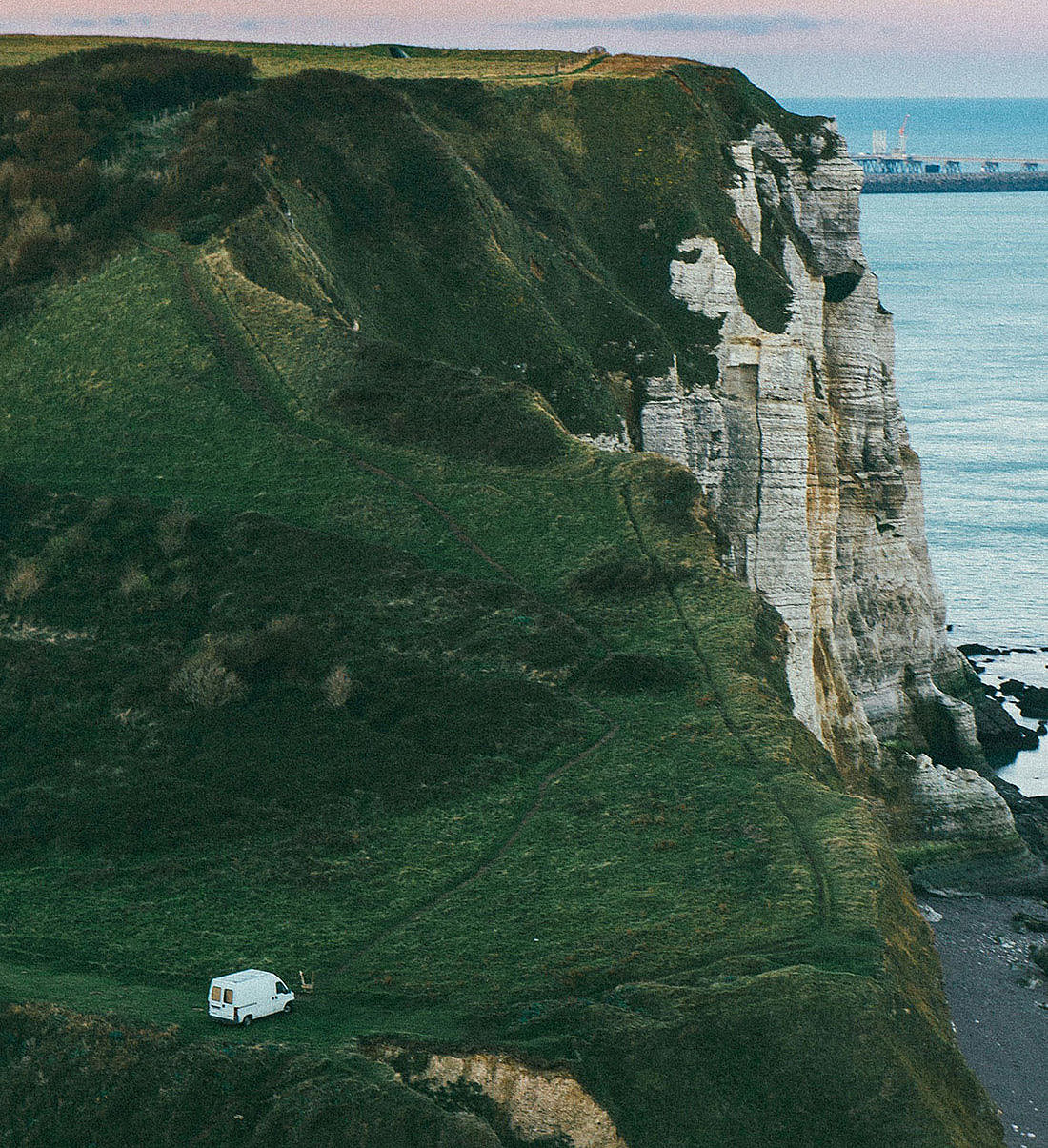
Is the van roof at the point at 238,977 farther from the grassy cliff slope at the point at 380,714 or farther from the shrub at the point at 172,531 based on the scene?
the shrub at the point at 172,531

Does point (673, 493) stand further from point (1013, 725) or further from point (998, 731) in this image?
point (1013, 725)

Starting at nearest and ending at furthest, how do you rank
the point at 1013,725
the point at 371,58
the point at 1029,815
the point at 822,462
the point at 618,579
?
1. the point at 618,579
2. the point at 1029,815
3. the point at 822,462
4. the point at 1013,725
5. the point at 371,58

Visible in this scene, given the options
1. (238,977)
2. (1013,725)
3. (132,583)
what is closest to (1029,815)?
(1013,725)

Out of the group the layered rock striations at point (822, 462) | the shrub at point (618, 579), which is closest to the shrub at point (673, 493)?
the shrub at point (618, 579)

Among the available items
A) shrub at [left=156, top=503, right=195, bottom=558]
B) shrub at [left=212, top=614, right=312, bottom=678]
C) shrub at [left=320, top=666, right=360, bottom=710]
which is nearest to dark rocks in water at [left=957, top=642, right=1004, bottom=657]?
shrub at [left=156, top=503, right=195, bottom=558]

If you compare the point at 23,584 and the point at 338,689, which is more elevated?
the point at 23,584

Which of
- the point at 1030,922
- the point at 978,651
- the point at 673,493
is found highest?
the point at 673,493

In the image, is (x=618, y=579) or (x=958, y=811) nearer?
(x=618, y=579)
